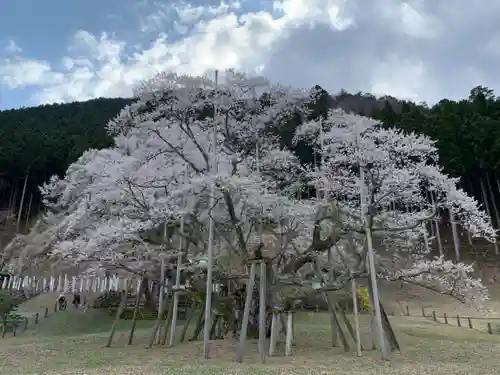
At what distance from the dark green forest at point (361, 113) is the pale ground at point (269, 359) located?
→ 29.7 feet

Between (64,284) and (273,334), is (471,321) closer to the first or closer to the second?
(273,334)

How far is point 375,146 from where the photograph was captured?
1128cm

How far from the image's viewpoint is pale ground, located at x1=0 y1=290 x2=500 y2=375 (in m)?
7.87

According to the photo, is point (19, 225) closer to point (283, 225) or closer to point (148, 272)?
point (148, 272)

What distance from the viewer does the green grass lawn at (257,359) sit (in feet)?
25.8

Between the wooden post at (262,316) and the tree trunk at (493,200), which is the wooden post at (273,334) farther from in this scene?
the tree trunk at (493,200)

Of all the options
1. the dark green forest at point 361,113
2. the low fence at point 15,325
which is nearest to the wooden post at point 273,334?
the dark green forest at point 361,113

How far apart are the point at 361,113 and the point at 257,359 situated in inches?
691

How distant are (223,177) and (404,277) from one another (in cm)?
543

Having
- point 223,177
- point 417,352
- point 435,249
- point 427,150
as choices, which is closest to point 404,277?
point 417,352

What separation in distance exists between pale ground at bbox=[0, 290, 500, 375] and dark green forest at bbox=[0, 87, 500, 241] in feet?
29.7

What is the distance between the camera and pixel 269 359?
9.39m

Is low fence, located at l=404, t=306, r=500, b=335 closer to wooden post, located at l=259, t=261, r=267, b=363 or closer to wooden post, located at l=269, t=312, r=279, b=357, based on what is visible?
wooden post, located at l=269, t=312, r=279, b=357

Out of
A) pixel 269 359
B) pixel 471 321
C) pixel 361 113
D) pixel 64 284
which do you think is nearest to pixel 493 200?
pixel 361 113
